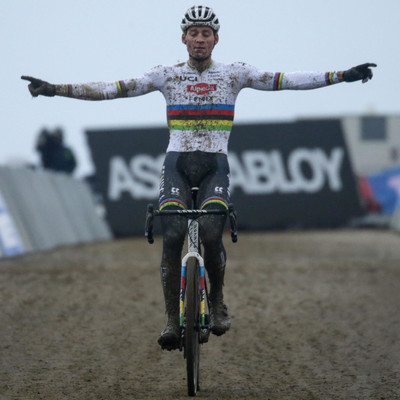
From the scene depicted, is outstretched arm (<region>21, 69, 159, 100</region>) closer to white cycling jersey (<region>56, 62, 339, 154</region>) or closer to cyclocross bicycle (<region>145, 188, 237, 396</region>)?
white cycling jersey (<region>56, 62, 339, 154</region>)

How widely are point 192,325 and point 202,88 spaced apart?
6.33 feet

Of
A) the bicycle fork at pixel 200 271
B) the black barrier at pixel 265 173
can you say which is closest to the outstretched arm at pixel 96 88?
the bicycle fork at pixel 200 271

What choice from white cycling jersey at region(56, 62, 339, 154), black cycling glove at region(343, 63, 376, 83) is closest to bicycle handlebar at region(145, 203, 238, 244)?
white cycling jersey at region(56, 62, 339, 154)

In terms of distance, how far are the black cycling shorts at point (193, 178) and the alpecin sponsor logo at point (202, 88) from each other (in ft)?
1.61

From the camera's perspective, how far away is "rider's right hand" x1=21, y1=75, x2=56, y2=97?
691 cm

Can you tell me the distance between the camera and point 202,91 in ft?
23.3

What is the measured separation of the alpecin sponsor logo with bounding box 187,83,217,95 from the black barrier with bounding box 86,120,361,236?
18.6 m

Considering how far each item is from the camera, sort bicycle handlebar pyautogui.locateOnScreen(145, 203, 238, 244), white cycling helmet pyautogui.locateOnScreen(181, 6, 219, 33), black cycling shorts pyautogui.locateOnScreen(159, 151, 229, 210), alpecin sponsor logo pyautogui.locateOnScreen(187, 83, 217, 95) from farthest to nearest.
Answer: alpecin sponsor logo pyautogui.locateOnScreen(187, 83, 217, 95), white cycling helmet pyautogui.locateOnScreen(181, 6, 219, 33), black cycling shorts pyautogui.locateOnScreen(159, 151, 229, 210), bicycle handlebar pyautogui.locateOnScreen(145, 203, 238, 244)

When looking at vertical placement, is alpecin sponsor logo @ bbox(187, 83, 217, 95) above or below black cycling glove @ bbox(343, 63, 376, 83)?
above

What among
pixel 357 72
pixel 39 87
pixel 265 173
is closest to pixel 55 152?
pixel 265 173

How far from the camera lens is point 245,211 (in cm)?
2589

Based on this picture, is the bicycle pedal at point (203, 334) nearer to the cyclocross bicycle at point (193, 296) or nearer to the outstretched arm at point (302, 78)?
the cyclocross bicycle at point (193, 296)

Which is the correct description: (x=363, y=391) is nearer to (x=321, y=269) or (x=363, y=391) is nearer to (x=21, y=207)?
(x=321, y=269)

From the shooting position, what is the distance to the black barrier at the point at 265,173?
25.8m
